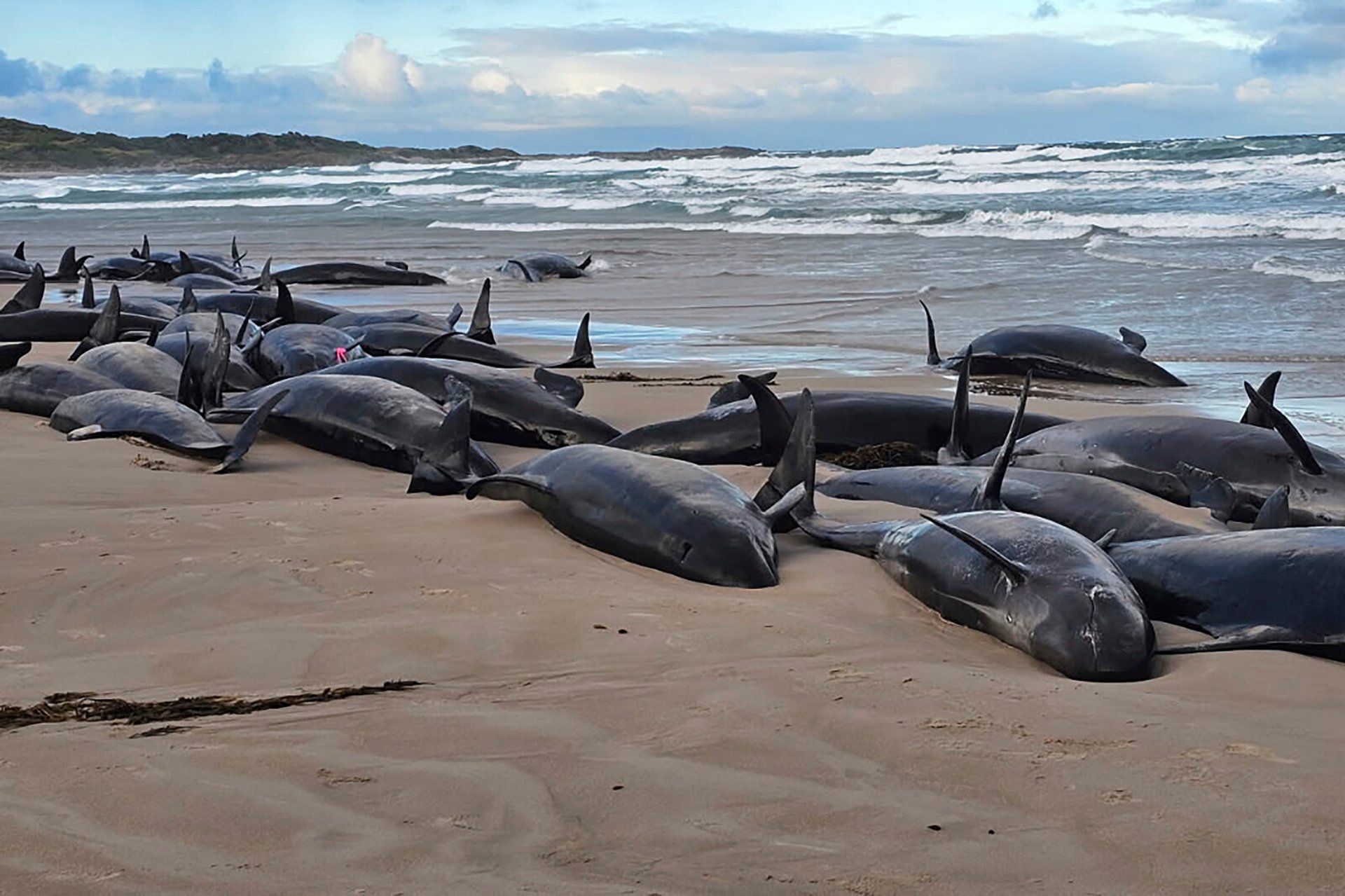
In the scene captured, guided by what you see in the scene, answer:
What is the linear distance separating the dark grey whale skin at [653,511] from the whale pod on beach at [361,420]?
3.62 ft

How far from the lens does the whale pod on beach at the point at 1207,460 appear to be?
18.8 feet

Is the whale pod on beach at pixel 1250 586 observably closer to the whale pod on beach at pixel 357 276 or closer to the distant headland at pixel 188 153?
the whale pod on beach at pixel 357 276

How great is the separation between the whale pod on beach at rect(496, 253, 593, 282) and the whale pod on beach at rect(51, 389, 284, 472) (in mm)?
12158

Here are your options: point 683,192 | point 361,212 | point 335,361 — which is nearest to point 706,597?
point 335,361

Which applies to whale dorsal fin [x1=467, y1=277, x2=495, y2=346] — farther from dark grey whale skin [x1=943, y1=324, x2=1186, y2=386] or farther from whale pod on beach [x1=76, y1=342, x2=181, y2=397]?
dark grey whale skin [x1=943, y1=324, x2=1186, y2=386]

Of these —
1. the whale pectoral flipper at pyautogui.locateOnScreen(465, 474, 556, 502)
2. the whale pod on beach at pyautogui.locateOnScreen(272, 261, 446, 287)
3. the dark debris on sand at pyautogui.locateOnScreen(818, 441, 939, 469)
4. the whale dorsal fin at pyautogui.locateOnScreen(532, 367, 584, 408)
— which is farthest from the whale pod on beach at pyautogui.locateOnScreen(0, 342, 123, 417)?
the whale pod on beach at pyautogui.locateOnScreen(272, 261, 446, 287)

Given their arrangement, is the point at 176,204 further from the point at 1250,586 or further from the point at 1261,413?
the point at 1250,586

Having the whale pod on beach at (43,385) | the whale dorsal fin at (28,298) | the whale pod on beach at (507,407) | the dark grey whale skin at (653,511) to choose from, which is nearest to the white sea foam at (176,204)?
the whale dorsal fin at (28,298)

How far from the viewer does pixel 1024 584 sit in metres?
4.27

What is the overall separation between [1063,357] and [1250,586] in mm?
6054

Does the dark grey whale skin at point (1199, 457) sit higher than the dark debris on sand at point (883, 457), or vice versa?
the dark grey whale skin at point (1199, 457)

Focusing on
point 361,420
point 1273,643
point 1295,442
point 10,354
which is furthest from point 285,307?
point 1273,643

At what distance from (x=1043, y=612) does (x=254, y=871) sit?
2.46 meters

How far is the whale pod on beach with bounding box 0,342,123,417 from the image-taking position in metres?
8.12
